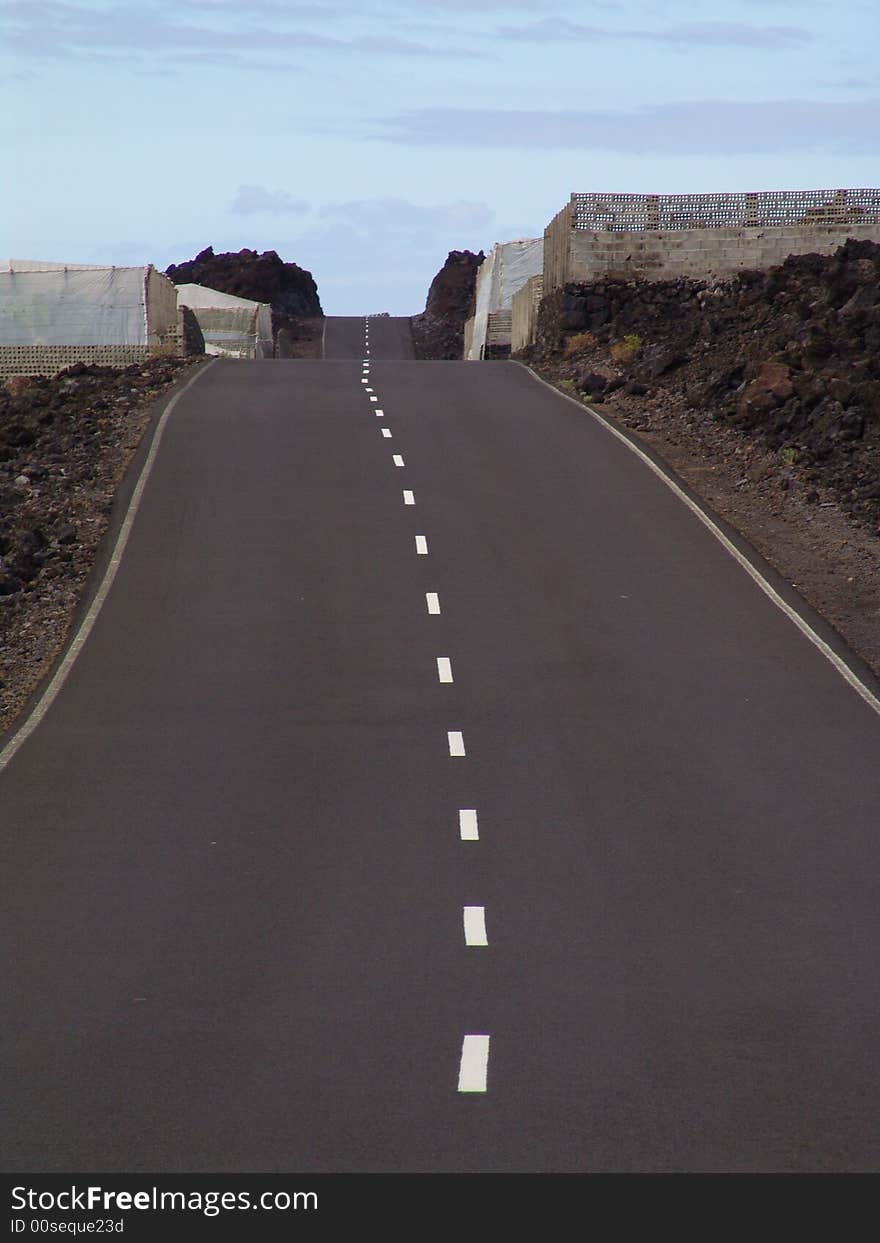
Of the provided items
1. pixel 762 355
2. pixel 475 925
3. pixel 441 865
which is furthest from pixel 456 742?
pixel 762 355

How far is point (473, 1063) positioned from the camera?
8625mm

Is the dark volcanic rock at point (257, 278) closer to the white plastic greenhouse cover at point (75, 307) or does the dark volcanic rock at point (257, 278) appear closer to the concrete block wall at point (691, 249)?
the white plastic greenhouse cover at point (75, 307)

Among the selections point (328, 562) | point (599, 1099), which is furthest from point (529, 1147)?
point (328, 562)

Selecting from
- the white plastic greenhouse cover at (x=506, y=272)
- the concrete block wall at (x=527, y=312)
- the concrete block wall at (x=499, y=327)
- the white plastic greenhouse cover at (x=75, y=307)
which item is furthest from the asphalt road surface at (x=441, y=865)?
the white plastic greenhouse cover at (x=506, y=272)

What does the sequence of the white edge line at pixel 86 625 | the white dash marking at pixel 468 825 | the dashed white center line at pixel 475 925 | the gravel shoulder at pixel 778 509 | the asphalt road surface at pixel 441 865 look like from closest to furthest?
the asphalt road surface at pixel 441 865 → the dashed white center line at pixel 475 925 → the white dash marking at pixel 468 825 → the white edge line at pixel 86 625 → the gravel shoulder at pixel 778 509

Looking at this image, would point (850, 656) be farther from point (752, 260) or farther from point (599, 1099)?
point (752, 260)

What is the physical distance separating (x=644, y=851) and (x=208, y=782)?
426cm

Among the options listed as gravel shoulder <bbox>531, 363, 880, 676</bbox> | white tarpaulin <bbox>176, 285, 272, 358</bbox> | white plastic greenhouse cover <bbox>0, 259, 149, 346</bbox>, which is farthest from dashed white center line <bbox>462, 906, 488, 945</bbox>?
white tarpaulin <bbox>176, 285, 272, 358</bbox>

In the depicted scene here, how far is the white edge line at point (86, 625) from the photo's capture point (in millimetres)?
16439

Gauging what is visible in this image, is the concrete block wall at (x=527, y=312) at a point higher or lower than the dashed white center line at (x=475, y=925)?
higher

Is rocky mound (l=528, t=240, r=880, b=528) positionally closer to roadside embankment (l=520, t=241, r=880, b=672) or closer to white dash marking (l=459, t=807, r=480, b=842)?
roadside embankment (l=520, t=241, r=880, b=672)

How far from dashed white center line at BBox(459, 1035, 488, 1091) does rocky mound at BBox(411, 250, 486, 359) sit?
298 feet

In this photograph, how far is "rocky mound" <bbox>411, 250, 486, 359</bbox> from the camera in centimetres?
10152

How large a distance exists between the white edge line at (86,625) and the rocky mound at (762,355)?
39.1ft
